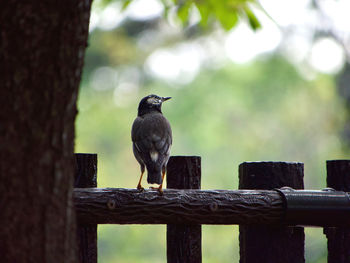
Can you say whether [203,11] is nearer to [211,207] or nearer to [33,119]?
[211,207]

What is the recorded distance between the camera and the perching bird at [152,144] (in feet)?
13.0

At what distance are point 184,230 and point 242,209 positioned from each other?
355 millimetres

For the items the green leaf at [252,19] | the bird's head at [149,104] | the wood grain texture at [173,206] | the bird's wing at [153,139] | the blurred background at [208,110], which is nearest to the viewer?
the wood grain texture at [173,206]

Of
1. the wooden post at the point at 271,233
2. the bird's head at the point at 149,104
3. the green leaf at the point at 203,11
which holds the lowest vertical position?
the wooden post at the point at 271,233

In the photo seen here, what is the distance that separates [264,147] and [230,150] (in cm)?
154

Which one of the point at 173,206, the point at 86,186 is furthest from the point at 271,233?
the point at 86,186

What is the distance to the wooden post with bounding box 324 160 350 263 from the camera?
122 inches

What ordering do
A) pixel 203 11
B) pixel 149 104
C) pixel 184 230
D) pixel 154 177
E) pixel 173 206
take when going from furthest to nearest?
pixel 149 104, pixel 154 177, pixel 203 11, pixel 184 230, pixel 173 206

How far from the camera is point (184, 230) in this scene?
9.95ft

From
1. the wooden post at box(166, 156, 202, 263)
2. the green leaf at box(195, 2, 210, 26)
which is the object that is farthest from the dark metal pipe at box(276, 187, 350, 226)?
the green leaf at box(195, 2, 210, 26)

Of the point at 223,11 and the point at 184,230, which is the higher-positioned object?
the point at 223,11

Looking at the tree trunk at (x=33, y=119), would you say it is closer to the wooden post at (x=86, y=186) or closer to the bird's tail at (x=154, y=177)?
the wooden post at (x=86, y=186)

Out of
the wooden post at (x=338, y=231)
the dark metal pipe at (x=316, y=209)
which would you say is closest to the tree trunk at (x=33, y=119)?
the dark metal pipe at (x=316, y=209)

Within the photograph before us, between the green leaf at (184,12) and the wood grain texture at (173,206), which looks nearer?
the wood grain texture at (173,206)
